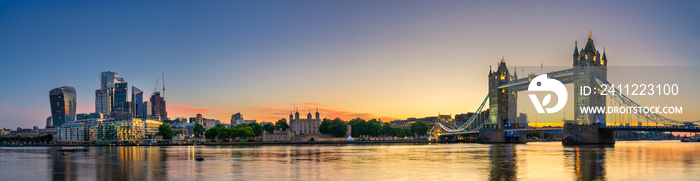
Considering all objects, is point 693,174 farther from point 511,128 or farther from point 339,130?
point 339,130

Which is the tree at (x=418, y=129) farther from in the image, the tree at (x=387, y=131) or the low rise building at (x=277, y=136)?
the low rise building at (x=277, y=136)

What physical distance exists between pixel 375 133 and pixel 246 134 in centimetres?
4463

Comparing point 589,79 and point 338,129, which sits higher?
point 589,79

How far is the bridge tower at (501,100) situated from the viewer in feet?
Result: 441

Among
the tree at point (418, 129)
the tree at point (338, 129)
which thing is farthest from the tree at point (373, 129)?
the tree at point (418, 129)

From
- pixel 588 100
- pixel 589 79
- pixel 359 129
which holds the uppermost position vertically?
pixel 589 79

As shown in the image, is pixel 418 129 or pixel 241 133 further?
pixel 418 129

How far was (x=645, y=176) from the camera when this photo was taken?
99.0ft

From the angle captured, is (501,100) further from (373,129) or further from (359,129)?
(359,129)

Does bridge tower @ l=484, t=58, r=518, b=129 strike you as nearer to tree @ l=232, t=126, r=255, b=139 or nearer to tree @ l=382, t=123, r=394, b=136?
tree @ l=382, t=123, r=394, b=136

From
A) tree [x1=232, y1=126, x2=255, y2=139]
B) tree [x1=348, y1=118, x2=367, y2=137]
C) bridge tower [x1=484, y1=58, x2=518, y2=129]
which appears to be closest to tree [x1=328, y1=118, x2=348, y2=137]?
tree [x1=348, y1=118, x2=367, y2=137]

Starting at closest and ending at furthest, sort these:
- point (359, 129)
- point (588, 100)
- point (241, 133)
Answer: point (588, 100), point (241, 133), point (359, 129)

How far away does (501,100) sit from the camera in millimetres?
137500

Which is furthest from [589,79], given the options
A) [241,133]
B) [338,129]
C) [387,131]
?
[241,133]
